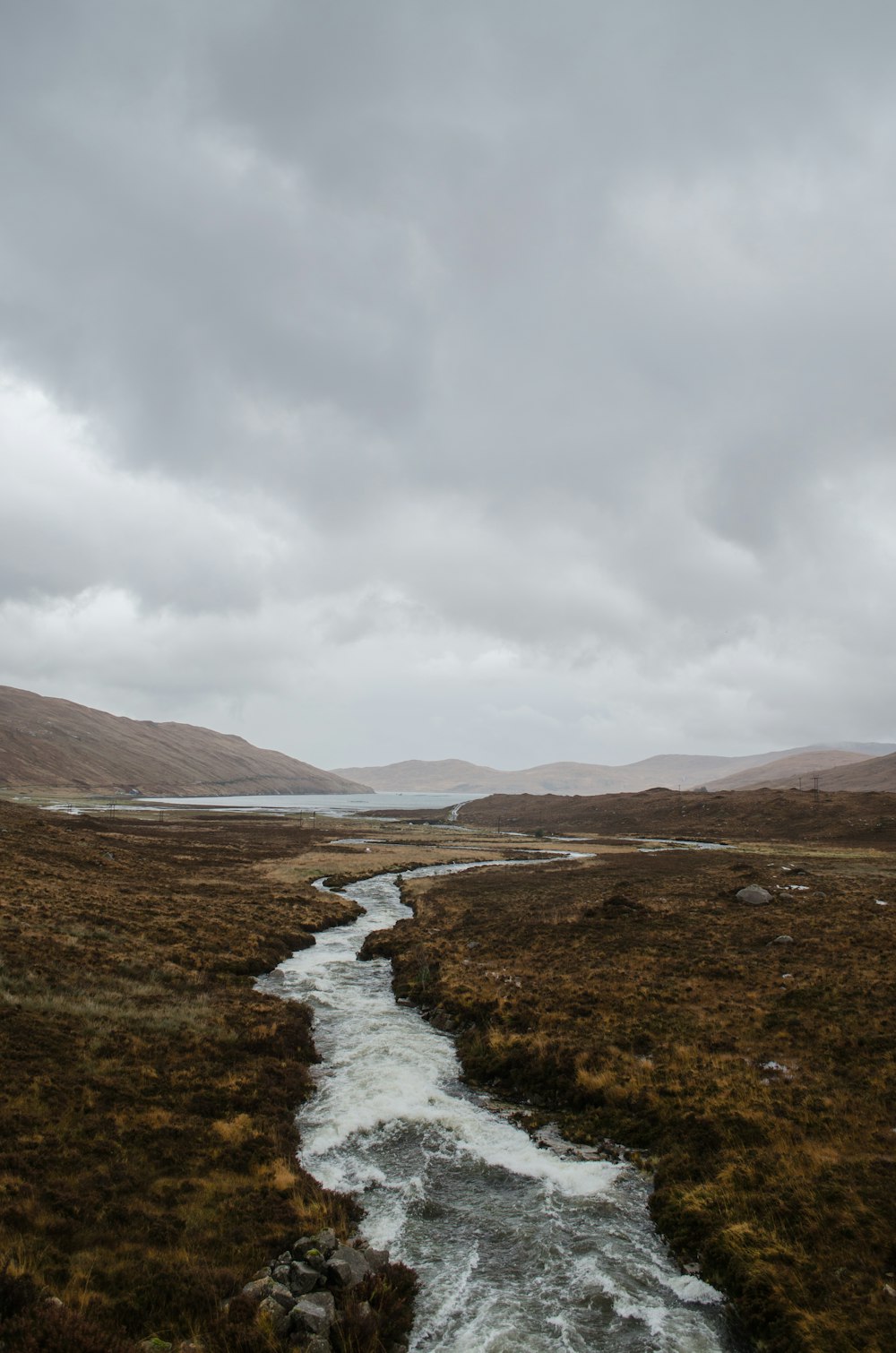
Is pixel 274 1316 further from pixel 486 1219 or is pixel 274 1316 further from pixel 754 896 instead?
pixel 754 896

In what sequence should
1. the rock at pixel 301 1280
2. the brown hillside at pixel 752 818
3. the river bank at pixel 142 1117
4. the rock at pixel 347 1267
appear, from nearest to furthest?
the river bank at pixel 142 1117 < the rock at pixel 301 1280 < the rock at pixel 347 1267 < the brown hillside at pixel 752 818

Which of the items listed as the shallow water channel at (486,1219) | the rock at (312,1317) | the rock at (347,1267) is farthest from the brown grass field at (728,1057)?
the rock at (312,1317)

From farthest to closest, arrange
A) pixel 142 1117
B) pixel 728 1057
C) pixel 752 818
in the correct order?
1. pixel 752 818
2. pixel 728 1057
3. pixel 142 1117

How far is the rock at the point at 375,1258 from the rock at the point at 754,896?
38.8 metres

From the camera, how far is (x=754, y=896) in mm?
44781

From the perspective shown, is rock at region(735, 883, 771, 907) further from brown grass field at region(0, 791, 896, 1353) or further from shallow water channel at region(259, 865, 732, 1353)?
shallow water channel at region(259, 865, 732, 1353)

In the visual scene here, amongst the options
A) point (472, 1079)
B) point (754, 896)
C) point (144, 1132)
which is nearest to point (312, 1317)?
point (144, 1132)

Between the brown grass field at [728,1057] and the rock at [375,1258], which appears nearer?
the brown grass field at [728,1057]

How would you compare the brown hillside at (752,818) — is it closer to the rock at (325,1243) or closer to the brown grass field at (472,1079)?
the brown grass field at (472,1079)

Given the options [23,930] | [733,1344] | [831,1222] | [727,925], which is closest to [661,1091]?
[831,1222]

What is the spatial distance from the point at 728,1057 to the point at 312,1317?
16.0 metres

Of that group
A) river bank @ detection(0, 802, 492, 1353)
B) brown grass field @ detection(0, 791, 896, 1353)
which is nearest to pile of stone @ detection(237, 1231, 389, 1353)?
brown grass field @ detection(0, 791, 896, 1353)

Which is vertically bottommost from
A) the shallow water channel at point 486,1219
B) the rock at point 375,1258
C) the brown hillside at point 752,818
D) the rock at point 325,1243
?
the brown hillside at point 752,818

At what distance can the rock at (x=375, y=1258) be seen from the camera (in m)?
12.5
